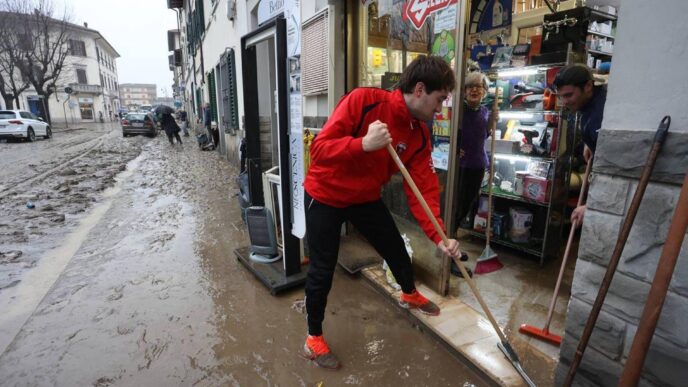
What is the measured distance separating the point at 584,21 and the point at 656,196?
9.43 ft

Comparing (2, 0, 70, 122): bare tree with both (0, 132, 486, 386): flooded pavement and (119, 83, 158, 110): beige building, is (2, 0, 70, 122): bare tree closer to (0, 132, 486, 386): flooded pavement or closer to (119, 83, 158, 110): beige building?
(0, 132, 486, 386): flooded pavement

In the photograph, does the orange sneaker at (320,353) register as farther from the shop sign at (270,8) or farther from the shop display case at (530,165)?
the shop sign at (270,8)

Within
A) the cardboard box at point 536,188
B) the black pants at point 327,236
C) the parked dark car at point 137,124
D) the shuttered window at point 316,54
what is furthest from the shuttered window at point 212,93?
the black pants at point 327,236

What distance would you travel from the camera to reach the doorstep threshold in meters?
2.30

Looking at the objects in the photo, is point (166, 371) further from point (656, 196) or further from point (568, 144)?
point (568, 144)

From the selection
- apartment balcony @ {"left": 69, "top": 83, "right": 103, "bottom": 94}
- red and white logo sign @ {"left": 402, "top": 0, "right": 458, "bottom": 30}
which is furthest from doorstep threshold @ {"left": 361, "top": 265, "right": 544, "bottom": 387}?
apartment balcony @ {"left": 69, "top": 83, "right": 103, "bottom": 94}

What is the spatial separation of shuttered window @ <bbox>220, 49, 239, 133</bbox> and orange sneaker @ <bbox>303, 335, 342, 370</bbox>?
289 inches

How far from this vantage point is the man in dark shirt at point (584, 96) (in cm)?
261

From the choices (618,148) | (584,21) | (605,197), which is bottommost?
(605,197)

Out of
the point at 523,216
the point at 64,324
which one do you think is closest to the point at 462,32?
the point at 523,216

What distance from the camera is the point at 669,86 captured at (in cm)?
144

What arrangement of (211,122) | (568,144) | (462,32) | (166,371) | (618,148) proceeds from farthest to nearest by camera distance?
1. (211,122)
2. (568,144)
3. (462,32)
4. (166,371)
5. (618,148)

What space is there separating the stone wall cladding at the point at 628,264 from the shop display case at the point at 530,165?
7.08 ft

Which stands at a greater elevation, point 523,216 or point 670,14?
point 670,14
